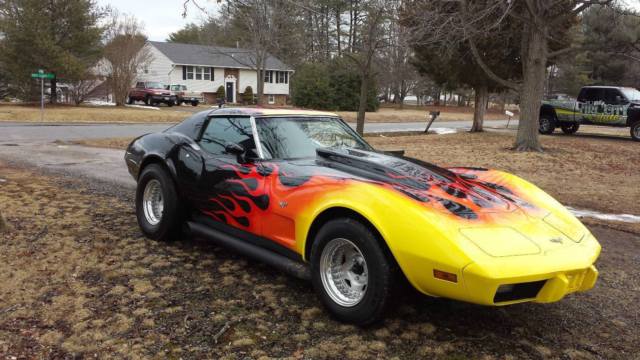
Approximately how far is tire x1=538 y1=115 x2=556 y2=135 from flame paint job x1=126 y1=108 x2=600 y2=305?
1864 centimetres

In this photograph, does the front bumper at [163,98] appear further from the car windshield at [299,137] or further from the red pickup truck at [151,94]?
the car windshield at [299,137]

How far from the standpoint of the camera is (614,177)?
36.0ft

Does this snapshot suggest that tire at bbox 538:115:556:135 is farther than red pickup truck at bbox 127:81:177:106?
No

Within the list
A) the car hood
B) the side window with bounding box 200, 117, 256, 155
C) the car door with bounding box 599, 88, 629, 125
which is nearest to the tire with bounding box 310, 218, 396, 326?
the car hood

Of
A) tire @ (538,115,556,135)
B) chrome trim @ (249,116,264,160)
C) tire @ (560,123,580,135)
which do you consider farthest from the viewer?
tire @ (560,123,580,135)

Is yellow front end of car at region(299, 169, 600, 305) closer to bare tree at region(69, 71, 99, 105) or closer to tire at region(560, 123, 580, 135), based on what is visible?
tire at region(560, 123, 580, 135)

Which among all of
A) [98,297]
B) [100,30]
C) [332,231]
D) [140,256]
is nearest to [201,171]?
[140,256]

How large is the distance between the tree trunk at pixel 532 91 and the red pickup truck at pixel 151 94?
29351mm

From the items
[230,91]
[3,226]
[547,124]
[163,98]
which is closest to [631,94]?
[547,124]

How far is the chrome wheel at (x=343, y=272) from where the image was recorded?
334 centimetres

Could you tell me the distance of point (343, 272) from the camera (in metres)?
3.43

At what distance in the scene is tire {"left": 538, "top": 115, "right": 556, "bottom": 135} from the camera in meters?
21.3

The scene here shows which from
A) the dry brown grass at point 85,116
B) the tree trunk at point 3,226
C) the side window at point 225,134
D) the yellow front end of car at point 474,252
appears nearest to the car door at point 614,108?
the yellow front end of car at point 474,252

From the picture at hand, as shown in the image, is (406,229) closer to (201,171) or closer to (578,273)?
(578,273)
